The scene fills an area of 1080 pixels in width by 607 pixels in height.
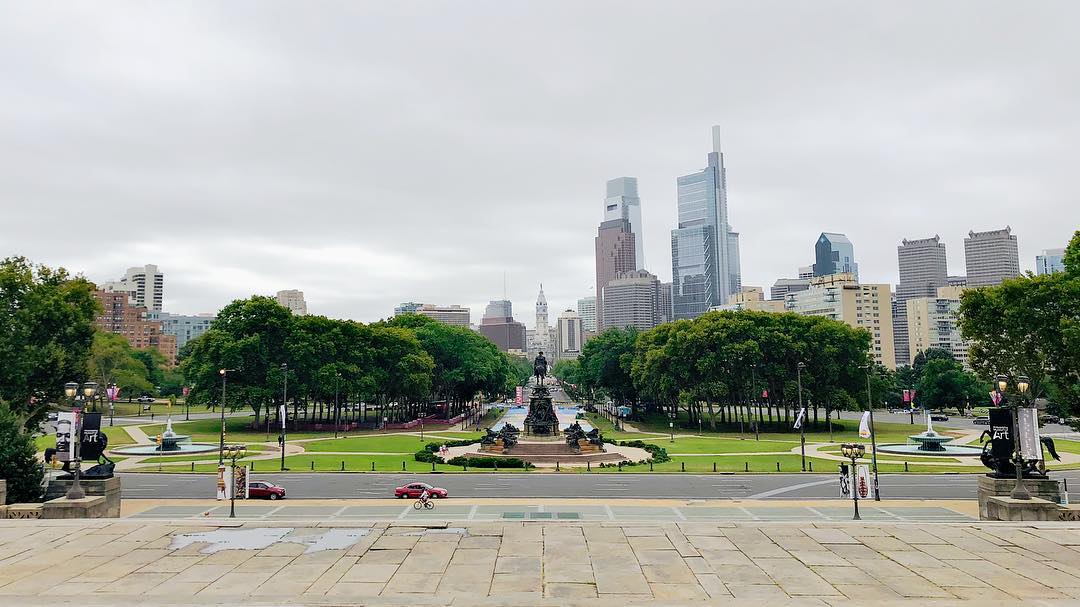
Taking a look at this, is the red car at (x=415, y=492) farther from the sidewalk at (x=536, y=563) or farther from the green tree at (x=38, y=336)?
the green tree at (x=38, y=336)

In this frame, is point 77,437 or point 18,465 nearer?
point 18,465

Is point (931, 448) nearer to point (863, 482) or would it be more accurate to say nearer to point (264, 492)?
point (863, 482)

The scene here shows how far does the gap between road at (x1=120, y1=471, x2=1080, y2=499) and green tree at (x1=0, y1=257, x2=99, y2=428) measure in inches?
436

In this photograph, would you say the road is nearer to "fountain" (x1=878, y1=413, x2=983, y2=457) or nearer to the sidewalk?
"fountain" (x1=878, y1=413, x2=983, y2=457)

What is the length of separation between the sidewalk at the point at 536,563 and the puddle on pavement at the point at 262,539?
7 centimetres

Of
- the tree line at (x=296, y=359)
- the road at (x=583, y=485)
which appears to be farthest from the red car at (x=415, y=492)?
the tree line at (x=296, y=359)

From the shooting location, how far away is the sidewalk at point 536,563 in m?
16.5

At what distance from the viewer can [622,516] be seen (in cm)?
2920

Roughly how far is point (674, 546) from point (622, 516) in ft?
26.2

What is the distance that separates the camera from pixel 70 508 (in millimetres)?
26734

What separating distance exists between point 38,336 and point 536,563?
167ft

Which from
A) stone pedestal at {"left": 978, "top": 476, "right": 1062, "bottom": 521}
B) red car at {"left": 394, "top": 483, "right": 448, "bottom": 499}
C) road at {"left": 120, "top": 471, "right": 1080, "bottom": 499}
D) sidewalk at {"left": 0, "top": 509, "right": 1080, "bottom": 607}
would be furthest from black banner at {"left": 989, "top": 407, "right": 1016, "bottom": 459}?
red car at {"left": 394, "top": 483, "right": 448, "bottom": 499}

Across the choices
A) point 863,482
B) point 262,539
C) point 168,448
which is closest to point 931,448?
point 863,482

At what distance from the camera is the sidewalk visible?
1655 cm
